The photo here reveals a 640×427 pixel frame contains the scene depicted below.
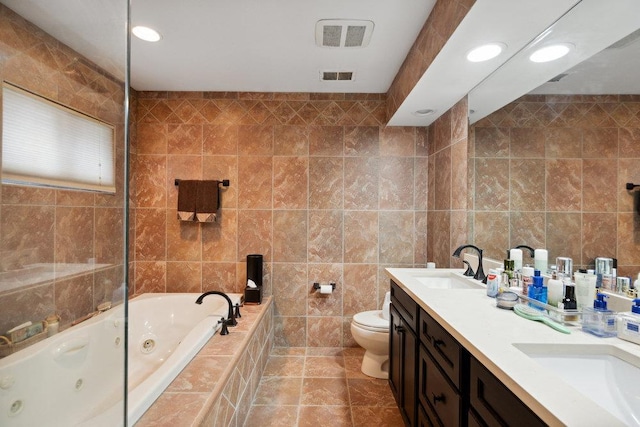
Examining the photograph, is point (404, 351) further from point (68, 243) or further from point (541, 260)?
point (68, 243)

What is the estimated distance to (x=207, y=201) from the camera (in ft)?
9.25

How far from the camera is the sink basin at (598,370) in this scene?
81 cm

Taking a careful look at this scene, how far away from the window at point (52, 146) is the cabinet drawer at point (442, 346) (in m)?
1.16

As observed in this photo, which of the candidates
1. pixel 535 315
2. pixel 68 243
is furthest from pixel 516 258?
pixel 68 243

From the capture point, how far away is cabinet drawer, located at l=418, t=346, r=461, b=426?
3.58 ft

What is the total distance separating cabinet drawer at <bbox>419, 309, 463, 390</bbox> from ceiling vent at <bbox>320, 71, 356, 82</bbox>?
1885 mm

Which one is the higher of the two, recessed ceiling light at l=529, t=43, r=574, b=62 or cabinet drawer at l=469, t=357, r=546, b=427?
recessed ceiling light at l=529, t=43, r=574, b=62

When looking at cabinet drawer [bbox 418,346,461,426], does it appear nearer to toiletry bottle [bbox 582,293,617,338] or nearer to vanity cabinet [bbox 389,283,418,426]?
vanity cabinet [bbox 389,283,418,426]

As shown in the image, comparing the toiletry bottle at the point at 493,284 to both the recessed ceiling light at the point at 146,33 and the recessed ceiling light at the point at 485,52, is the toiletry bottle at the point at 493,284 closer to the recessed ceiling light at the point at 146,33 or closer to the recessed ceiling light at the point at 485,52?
the recessed ceiling light at the point at 485,52

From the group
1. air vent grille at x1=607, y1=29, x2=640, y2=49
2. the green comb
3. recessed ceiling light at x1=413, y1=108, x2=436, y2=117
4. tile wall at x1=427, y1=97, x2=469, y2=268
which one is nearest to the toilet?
tile wall at x1=427, y1=97, x2=469, y2=268

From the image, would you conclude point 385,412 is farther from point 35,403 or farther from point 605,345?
point 35,403

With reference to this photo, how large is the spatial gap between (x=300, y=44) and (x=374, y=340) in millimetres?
2151

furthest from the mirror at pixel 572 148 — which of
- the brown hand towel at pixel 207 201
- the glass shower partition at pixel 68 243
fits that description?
the brown hand towel at pixel 207 201

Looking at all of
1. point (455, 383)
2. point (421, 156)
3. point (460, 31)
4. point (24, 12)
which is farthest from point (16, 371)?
point (421, 156)
